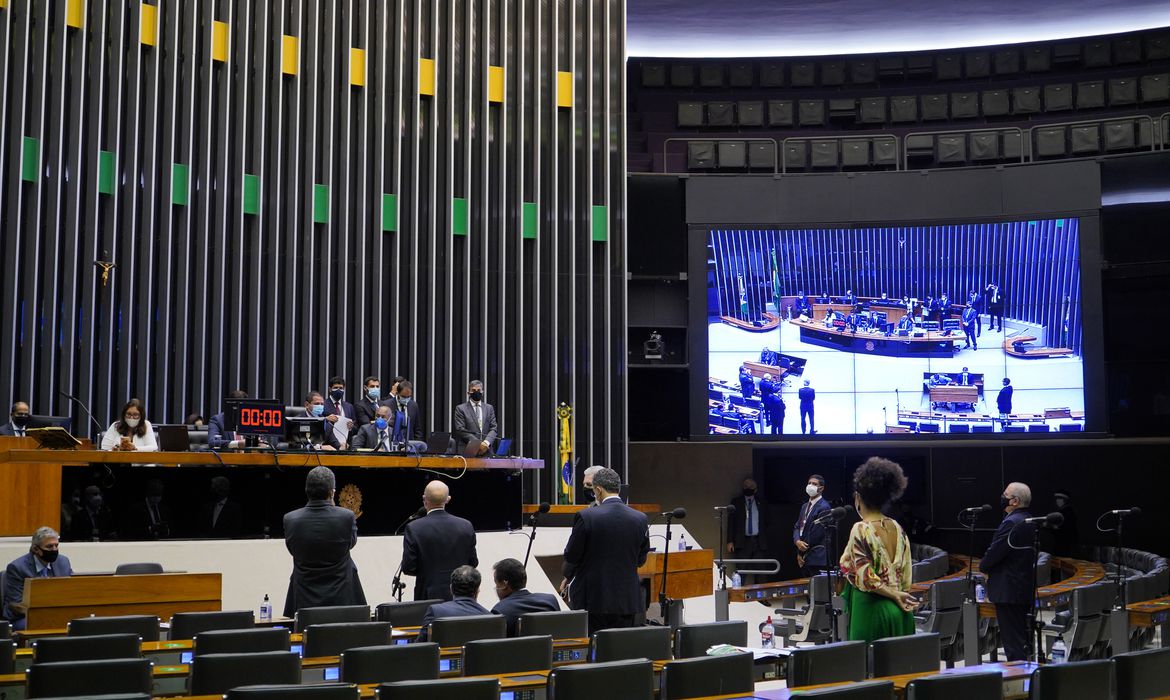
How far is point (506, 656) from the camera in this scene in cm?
428

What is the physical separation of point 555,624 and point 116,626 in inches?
74.6

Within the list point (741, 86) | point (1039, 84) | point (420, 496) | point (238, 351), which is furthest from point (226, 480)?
point (1039, 84)

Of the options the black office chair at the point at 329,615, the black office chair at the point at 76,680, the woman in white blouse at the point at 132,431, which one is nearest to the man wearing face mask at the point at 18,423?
the woman in white blouse at the point at 132,431

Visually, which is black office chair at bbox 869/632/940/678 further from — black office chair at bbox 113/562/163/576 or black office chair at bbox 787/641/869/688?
black office chair at bbox 113/562/163/576

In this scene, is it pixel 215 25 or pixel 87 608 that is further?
pixel 215 25

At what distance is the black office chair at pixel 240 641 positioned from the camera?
14.9 ft

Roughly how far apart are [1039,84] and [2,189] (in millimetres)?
13628

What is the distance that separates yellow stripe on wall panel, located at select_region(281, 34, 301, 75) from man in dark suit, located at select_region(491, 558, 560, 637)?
9667 mm

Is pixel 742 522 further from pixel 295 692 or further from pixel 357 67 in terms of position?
pixel 295 692

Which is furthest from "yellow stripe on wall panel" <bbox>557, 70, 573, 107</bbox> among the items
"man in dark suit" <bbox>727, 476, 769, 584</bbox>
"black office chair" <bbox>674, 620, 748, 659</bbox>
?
"black office chair" <bbox>674, 620, 748, 659</bbox>

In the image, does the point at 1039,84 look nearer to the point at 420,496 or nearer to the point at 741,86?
the point at 741,86

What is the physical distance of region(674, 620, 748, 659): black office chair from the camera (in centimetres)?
479

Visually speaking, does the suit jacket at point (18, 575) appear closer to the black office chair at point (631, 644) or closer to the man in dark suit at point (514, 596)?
the man in dark suit at point (514, 596)

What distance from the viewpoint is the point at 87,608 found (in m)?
6.16
